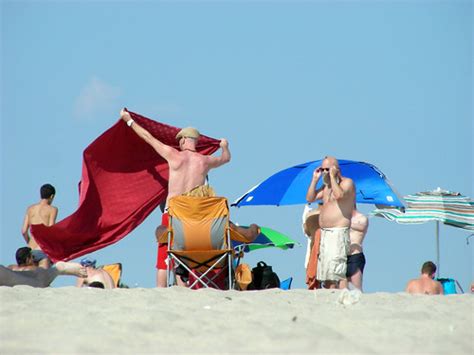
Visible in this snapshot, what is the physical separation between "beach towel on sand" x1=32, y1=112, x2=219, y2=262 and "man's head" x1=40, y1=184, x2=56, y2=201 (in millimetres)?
301

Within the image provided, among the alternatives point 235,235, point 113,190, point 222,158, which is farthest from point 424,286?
point 113,190

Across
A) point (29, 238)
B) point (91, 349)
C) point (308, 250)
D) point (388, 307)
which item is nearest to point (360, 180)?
point (308, 250)

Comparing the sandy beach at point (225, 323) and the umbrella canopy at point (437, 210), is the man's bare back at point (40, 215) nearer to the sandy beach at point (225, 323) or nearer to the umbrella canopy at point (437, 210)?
Answer: the sandy beach at point (225, 323)

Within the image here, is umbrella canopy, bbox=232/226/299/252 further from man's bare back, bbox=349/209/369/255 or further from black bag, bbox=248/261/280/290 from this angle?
man's bare back, bbox=349/209/369/255

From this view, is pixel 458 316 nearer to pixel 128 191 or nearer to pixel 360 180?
Result: pixel 360 180

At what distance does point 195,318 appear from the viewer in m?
5.60

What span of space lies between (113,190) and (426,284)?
3.27 meters

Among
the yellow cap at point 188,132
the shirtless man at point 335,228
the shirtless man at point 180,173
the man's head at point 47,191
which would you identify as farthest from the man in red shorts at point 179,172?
the man's head at point 47,191

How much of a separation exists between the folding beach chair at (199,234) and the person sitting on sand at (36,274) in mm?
962

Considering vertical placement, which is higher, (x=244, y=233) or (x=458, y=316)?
(x=244, y=233)

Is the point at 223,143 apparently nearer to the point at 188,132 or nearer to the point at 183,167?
the point at 188,132

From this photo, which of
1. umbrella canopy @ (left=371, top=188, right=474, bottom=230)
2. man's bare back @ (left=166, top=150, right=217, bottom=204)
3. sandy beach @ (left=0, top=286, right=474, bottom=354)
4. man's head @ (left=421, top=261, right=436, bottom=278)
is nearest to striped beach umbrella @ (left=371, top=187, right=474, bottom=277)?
umbrella canopy @ (left=371, top=188, right=474, bottom=230)

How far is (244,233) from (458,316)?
351 centimetres

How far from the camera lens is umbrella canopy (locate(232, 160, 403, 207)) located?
10305 millimetres
